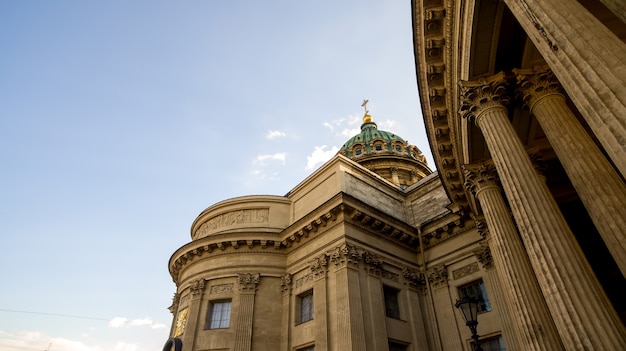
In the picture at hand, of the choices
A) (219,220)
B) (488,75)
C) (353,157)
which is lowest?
(488,75)

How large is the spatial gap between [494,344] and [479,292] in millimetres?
2214

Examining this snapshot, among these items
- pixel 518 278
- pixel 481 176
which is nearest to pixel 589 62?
pixel 518 278

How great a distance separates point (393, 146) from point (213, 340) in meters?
29.8

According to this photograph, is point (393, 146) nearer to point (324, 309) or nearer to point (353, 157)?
point (353, 157)

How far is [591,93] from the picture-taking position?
4.13 m

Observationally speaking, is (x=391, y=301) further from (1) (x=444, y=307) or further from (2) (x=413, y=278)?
(1) (x=444, y=307)

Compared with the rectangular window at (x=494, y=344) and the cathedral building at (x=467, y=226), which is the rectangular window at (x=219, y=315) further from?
the rectangular window at (x=494, y=344)

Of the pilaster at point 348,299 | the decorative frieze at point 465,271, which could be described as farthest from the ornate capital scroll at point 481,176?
the decorative frieze at point 465,271

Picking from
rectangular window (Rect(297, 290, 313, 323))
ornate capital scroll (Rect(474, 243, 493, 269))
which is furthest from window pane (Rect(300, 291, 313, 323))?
ornate capital scroll (Rect(474, 243, 493, 269))

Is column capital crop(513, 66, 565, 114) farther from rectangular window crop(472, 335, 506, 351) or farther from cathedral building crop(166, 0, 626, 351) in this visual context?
rectangular window crop(472, 335, 506, 351)

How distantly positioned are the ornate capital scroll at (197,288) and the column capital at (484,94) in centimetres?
1546

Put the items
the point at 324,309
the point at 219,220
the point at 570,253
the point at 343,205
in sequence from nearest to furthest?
the point at 570,253
the point at 324,309
the point at 343,205
the point at 219,220

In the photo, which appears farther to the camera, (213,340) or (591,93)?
(213,340)

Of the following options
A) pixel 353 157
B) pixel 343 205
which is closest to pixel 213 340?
pixel 343 205
